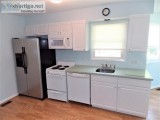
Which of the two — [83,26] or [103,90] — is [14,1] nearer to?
[83,26]

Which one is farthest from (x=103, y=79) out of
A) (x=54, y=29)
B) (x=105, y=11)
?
(x=54, y=29)

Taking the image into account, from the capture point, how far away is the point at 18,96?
371cm

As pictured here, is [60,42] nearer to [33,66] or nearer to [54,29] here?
[54,29]

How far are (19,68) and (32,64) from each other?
0.53 metres

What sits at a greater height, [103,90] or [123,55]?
[123,55]

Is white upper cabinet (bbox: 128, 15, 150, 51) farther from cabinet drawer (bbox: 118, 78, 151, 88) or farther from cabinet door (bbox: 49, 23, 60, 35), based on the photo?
cabinet door (bbox: 49, 23, 60, 35)

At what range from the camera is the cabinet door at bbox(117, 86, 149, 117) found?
8.13 ft

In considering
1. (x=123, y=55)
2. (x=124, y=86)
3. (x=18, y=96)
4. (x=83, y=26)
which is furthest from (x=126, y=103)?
(x=18, y=96)

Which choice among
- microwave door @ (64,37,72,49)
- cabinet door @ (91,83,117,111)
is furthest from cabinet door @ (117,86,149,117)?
microwave door @ (64,37,72,49)

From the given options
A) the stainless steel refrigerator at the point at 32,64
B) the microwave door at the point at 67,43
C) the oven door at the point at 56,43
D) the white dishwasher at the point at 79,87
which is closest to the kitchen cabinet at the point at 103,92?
the white dishwasher at the point at 79,87

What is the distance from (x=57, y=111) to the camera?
9.53 ft

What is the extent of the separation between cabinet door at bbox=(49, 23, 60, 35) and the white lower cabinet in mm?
1567

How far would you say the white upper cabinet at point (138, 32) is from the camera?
101 inches

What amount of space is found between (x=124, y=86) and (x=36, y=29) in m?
2.87
